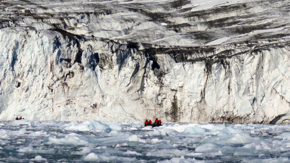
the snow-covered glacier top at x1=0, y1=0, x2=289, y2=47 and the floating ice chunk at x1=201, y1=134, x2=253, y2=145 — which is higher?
the snow-covered glacier top at x1=0, y1=0, x2=289, y2=47

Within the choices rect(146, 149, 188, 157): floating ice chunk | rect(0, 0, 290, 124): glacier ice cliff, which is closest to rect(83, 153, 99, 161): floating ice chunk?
rect(146, 149, 188, 157): floating ice chunk

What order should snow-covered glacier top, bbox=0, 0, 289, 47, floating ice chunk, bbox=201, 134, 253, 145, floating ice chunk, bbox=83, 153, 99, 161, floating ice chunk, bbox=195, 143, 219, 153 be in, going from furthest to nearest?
snow-covered glacier top, bbox=0, 0, 289, 47
floating ice chunk, bbox=201, 134, 253, 145
floating ice chunk, bbox=195, 143, 219, 153
floating ice chunk, bbox=83, 153, 99, 161

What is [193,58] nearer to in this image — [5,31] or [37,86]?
[37,86]

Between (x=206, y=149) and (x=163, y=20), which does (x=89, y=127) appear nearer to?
(x=206, y=149)

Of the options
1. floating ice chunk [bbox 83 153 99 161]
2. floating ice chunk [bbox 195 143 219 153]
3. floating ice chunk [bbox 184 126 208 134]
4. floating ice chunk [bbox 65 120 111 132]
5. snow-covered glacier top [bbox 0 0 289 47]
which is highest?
snow-covered glacier top [bbox 0 0 289 47]

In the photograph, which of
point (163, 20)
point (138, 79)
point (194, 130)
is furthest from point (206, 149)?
point (163, 20)

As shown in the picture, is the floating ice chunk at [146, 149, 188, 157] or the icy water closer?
the icy water

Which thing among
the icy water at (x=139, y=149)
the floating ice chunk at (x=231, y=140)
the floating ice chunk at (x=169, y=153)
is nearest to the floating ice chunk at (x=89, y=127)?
the icy water at (x=139, y=149)

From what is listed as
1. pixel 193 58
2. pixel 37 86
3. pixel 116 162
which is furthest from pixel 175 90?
pixel 116 162

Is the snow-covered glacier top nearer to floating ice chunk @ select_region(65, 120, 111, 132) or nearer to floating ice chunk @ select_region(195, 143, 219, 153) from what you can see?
floating ice chunk @ select_region(65, 120, 111, 132)

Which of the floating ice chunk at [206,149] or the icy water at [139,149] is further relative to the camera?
the floating ice chunk at [206,149]

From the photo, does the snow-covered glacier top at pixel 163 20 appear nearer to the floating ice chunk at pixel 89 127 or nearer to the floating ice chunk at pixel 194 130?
the floating ice chunk at pixel 194 130
